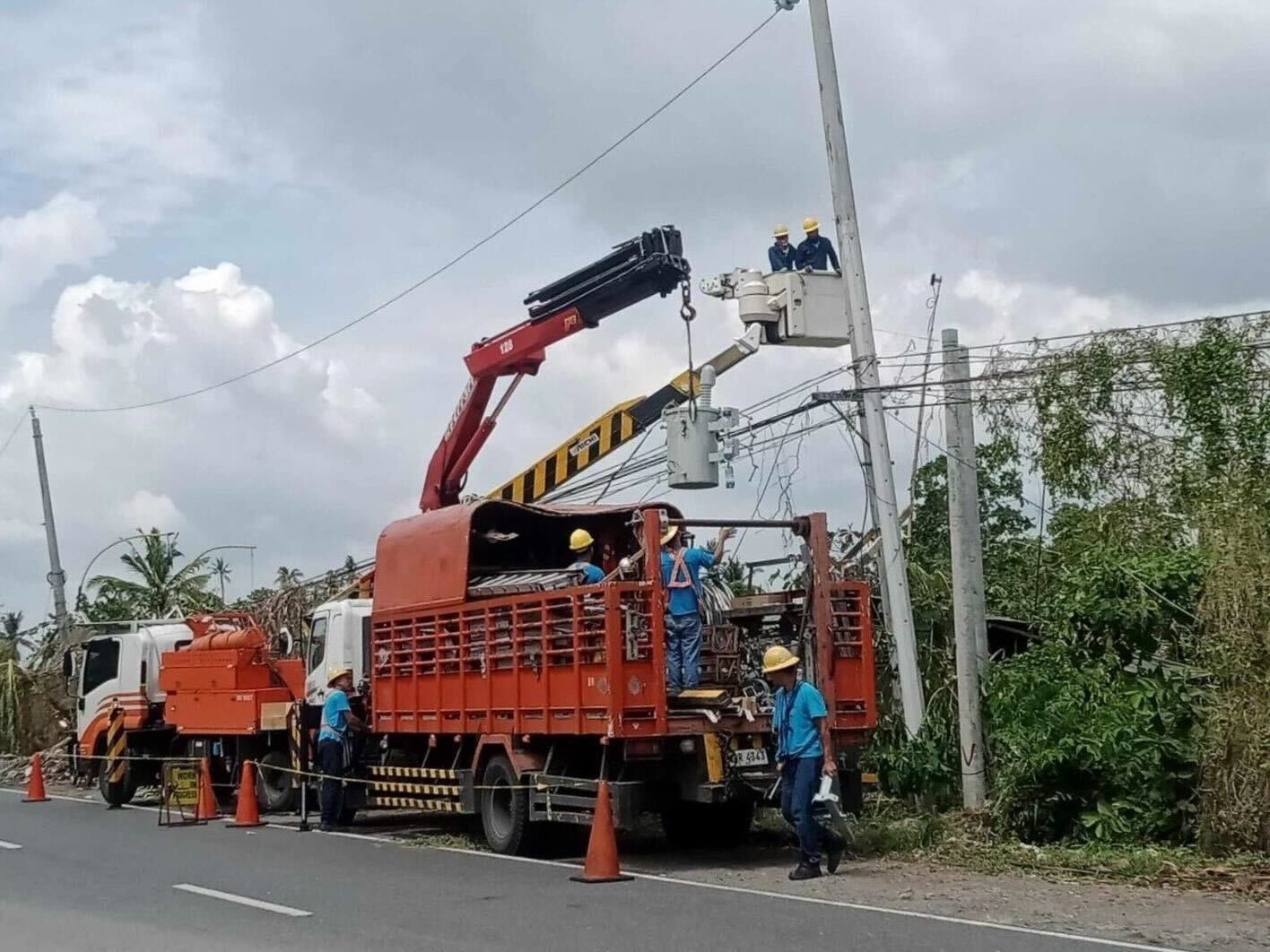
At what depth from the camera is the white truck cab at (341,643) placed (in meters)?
18.1

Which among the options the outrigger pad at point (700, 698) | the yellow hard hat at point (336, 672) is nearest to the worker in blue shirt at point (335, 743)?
the yellow hard hat at point (336, 672)

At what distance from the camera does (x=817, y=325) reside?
15.5 metres

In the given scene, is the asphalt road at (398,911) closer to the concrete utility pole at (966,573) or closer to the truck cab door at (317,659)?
the truck cab door at (317,659)

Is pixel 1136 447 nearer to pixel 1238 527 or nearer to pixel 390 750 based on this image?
pixel 1238 527

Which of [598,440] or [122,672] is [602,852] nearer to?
[598,440]

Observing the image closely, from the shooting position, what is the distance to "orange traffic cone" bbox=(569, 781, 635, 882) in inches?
463

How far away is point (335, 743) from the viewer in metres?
16.6

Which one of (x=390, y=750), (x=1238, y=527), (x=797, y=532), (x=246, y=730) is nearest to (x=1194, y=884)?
(x=1238, y=527)

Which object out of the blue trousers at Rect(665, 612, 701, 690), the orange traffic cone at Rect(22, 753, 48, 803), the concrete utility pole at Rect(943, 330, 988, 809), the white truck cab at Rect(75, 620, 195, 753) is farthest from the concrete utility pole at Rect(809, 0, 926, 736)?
the orange traffic cone at Rect(22, 753, 48, 803)

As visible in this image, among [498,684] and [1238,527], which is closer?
[1238,527]

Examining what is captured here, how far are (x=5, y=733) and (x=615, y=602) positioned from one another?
75.3ft

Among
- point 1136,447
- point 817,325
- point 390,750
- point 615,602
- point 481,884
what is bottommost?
point 481,884

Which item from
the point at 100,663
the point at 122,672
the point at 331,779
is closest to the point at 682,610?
the point at 331,779

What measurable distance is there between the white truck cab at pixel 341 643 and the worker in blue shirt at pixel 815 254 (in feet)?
21.7
